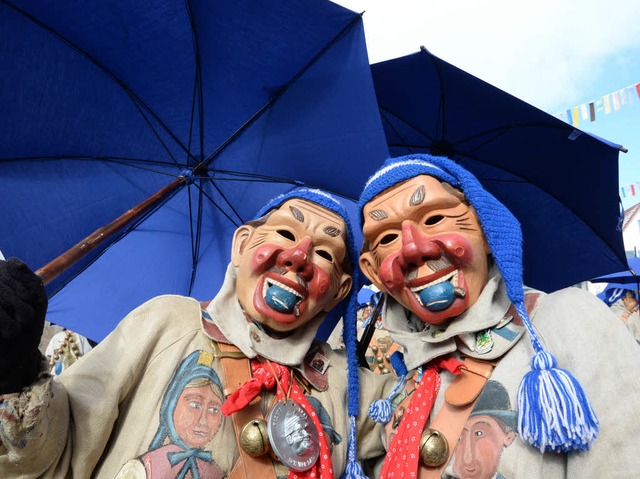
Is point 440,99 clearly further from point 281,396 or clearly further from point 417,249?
point 281,396

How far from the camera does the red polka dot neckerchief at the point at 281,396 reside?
1941 millimetres

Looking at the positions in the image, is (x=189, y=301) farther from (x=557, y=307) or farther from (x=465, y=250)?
(x=557, y=307)

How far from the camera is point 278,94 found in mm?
3225

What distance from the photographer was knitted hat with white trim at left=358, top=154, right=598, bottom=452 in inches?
57.7

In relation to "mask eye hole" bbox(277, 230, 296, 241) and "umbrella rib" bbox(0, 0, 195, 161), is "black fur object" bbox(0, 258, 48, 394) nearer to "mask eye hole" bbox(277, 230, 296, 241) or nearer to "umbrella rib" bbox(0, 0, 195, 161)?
"mask eye hole" bbox(277, 230, 296, 241)

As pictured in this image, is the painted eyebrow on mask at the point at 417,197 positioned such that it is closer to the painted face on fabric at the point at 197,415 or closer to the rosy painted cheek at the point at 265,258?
the rosy painted cheek at the point at 265,258

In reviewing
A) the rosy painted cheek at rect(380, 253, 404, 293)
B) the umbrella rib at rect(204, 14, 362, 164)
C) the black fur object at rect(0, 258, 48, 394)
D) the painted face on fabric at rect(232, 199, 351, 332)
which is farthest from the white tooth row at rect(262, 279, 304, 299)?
the umbrella rib at rect(204, 14, 362, 164)

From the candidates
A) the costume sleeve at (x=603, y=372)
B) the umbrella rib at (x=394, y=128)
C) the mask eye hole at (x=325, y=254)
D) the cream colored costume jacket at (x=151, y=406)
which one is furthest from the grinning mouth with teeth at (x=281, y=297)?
the umbrella rib at (x=394, y=128)

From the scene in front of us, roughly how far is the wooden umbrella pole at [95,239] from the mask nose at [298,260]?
93cm

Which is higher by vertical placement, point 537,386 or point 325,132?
point 325,132

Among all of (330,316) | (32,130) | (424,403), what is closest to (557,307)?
(424,403)

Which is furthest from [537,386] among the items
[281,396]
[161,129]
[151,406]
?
[161,129]

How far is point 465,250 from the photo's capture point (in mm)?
1953

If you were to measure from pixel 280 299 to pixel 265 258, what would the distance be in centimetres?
21
